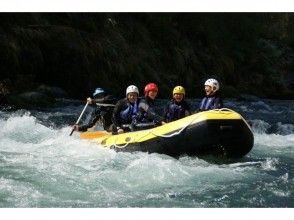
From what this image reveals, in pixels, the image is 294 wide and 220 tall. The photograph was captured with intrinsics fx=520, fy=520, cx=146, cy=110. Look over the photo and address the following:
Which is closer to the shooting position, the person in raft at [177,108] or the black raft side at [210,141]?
the black raft side at [210,141]

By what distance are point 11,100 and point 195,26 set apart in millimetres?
10225

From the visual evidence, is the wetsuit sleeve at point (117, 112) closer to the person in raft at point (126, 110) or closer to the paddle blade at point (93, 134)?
the person in raft at point (126, 110)

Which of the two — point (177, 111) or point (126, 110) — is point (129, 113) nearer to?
point (126, 110)

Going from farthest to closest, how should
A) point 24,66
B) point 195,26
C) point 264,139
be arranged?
point 195,26, point 24,66, point 264,139

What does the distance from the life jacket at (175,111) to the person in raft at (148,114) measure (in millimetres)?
203

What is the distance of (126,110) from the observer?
7.81m

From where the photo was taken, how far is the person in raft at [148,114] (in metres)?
7.52

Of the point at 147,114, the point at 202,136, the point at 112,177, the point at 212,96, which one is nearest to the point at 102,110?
the point at 147,114

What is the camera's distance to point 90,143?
7.93 m

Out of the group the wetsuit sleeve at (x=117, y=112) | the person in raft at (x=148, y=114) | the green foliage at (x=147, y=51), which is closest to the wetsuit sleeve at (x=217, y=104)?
the person in raft at (x=148, y=114)

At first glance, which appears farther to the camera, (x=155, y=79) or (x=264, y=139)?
(x=155, y=79)

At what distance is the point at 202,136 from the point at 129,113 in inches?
60.0
